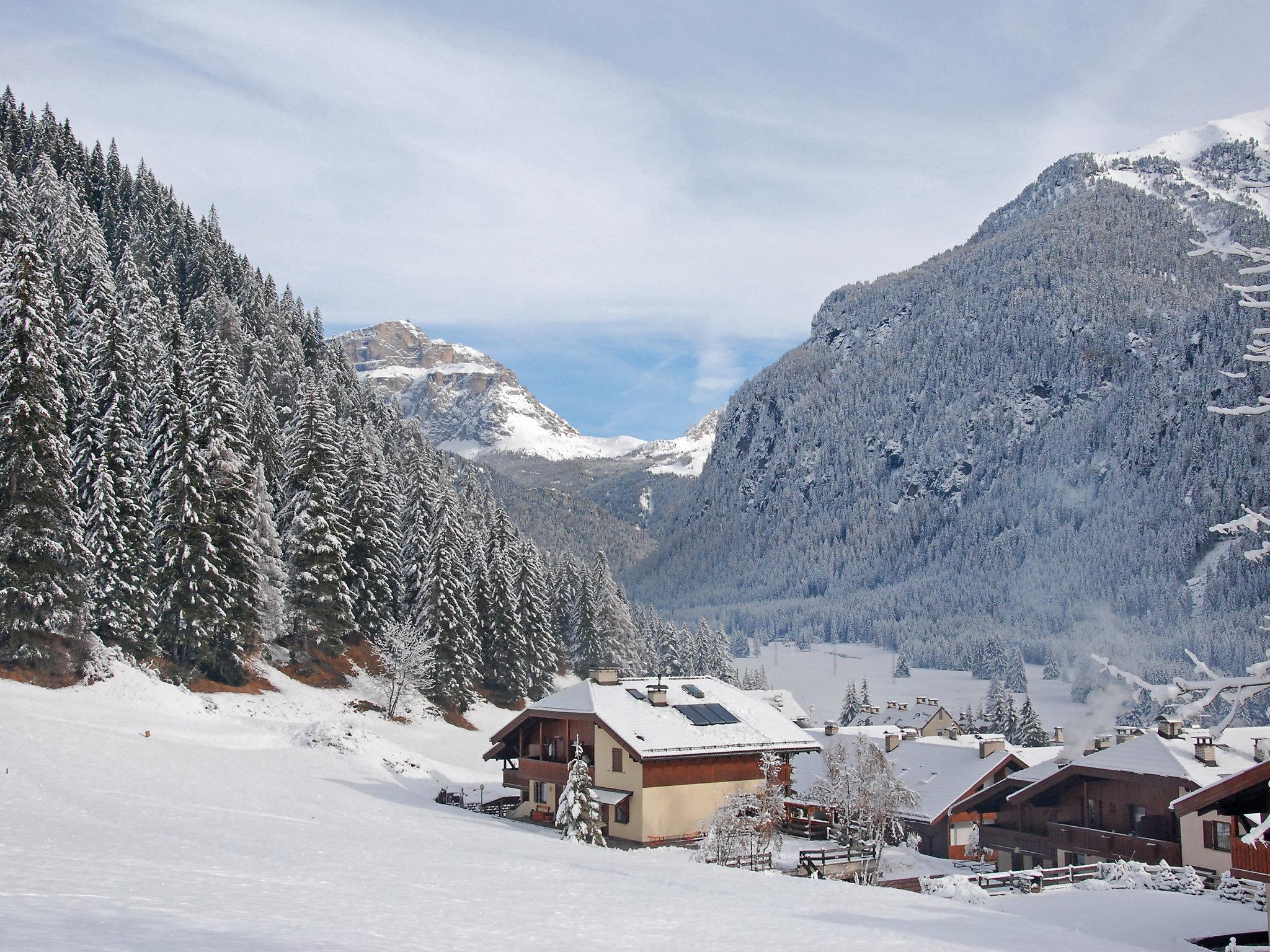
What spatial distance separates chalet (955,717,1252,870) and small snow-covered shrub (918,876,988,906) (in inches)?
586

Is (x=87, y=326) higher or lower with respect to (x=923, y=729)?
higher

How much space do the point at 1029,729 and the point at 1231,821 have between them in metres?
58.9

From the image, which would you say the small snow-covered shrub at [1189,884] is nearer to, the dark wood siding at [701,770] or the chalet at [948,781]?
the dark wood siding at [701,770]

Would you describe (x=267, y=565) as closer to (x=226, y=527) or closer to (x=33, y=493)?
(x=226, y=527)

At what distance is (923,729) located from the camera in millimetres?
102562

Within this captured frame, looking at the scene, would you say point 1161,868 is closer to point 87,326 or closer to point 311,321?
point 87,326

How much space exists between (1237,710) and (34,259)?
161ft

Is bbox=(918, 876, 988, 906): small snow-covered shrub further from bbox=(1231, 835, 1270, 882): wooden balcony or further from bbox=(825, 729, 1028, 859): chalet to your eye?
bbox=(825, 729, 1028, 859): chalet

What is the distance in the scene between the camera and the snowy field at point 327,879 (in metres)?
13.6

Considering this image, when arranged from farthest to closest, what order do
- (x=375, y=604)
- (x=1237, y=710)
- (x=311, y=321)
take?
(x=311, y=321), (x=375, y=604), (x=1237, y=710)

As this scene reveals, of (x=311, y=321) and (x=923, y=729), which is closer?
(x=923, y=729)

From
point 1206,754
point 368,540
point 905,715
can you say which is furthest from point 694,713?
point 905,715

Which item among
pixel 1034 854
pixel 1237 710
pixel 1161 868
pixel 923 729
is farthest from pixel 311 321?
pixel 1237 710

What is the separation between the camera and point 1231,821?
35.4m
